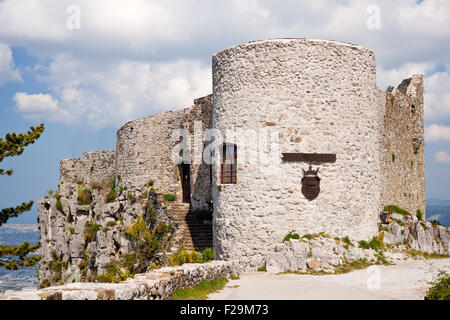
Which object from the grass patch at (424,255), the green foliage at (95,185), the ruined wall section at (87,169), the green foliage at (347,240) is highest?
the ruined wall section at (87,169)

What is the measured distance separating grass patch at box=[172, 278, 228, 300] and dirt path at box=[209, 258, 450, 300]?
0.70 feet

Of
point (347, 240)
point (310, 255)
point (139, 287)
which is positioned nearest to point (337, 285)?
point (310, 255)

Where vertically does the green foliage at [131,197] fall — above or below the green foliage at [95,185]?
below

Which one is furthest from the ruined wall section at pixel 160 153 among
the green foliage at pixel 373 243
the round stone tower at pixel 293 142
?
the green foliage at pixel 373 243

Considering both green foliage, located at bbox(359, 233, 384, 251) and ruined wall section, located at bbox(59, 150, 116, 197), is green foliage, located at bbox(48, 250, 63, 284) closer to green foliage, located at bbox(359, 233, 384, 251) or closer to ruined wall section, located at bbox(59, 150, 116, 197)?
ruined wall section, located at bbox(59, 150, 116, 197)

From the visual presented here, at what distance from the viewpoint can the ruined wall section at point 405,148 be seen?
821 inches

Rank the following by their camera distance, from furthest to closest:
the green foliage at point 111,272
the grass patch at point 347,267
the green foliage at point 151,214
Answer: the green foliage at point 151,214 < the green foliage at point 111,272 < the grass patch at point 347,267

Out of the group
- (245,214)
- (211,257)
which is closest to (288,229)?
(245,214)

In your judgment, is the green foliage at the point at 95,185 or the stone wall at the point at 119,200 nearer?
the stone wall at the point at 119,200

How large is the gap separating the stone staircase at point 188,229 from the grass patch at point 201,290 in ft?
22.5

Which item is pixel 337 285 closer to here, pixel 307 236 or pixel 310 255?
pixel 310 255

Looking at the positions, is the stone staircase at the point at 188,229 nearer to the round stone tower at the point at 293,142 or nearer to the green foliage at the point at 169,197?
the green foliage at the point at 169,197

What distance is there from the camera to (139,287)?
817 centimetres
